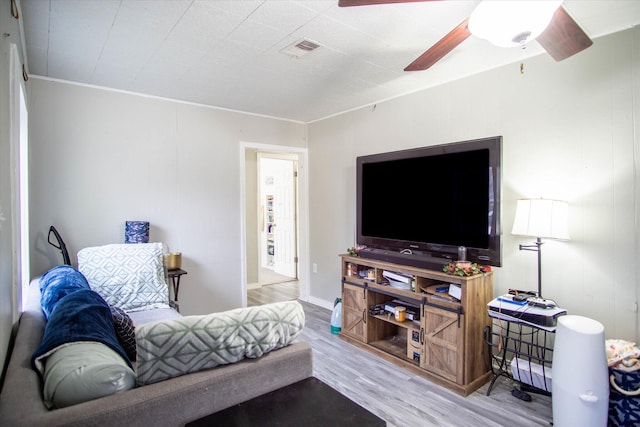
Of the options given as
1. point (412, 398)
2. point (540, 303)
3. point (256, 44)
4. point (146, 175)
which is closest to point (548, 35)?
point (540, 303)

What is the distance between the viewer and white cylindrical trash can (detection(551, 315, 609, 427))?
1871 mm

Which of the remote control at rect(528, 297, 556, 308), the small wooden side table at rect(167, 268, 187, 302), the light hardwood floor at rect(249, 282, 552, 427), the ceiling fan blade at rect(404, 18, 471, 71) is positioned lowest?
the light hardwood floor at rect(249, 282, 552, 427)

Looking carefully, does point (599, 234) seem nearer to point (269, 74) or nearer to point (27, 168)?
point (269, 74)

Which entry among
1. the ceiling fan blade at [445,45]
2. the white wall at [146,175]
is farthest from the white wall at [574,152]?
the white wall at [146,175]

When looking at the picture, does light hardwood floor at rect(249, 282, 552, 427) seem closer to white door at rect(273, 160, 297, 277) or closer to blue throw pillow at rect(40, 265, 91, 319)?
blue throw pillow at rect(40, 265, 91, 319)

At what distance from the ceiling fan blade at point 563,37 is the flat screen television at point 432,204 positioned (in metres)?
0.81

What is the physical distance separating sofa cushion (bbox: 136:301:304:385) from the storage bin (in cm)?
186

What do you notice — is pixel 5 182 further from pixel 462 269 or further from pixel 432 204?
pixel 432 204

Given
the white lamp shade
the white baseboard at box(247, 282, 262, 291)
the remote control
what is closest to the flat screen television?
the white lamp shade

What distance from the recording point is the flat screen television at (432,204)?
262 cm

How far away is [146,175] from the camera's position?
3.64m

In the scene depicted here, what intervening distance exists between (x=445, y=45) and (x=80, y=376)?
6.93 ft

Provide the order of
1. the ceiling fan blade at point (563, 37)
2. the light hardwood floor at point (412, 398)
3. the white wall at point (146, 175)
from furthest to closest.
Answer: the white wall at point (146, 175), the light hardwood floor at point (412, 398), the ceiling fan blade at point (563, 37)

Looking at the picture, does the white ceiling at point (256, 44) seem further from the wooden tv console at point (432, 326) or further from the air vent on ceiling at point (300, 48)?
the wooden tv console at point (432, 326)
